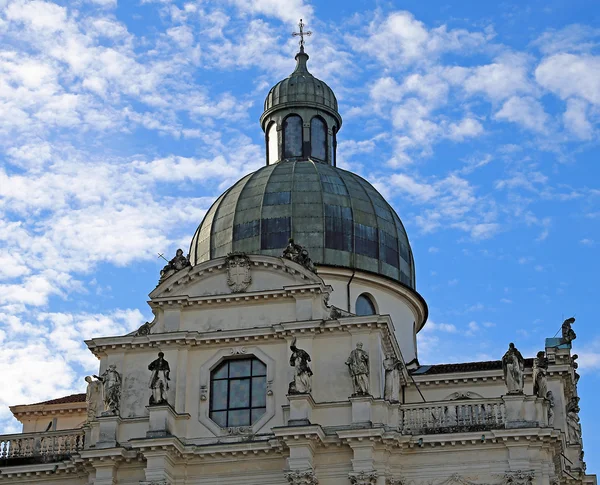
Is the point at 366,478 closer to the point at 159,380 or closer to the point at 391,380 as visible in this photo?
the point at 391,380

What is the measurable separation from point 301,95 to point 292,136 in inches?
64.0

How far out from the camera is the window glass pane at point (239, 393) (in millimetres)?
36031

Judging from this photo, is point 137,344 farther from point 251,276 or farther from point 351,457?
point 351,457

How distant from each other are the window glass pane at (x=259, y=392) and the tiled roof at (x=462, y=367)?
625 cm

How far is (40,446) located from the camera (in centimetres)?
3684

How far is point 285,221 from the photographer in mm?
41938

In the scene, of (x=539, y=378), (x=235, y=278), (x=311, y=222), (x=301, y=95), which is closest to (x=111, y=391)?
(x=235, y=278)

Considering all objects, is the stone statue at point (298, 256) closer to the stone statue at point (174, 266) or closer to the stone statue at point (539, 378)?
the stone statue at point (174, 266)

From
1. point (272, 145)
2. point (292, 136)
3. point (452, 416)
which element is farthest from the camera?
point (272, 145)

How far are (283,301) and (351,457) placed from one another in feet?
17.5

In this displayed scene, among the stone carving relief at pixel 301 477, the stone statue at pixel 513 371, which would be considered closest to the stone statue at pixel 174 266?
the stone carving relief at pixel 301 477

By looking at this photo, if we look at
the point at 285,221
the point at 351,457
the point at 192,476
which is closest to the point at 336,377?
the point at 351,457

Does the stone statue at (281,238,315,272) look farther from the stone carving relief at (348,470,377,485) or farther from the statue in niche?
the statue in niche

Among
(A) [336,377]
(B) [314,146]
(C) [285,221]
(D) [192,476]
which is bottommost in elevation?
(D) [192,476]
